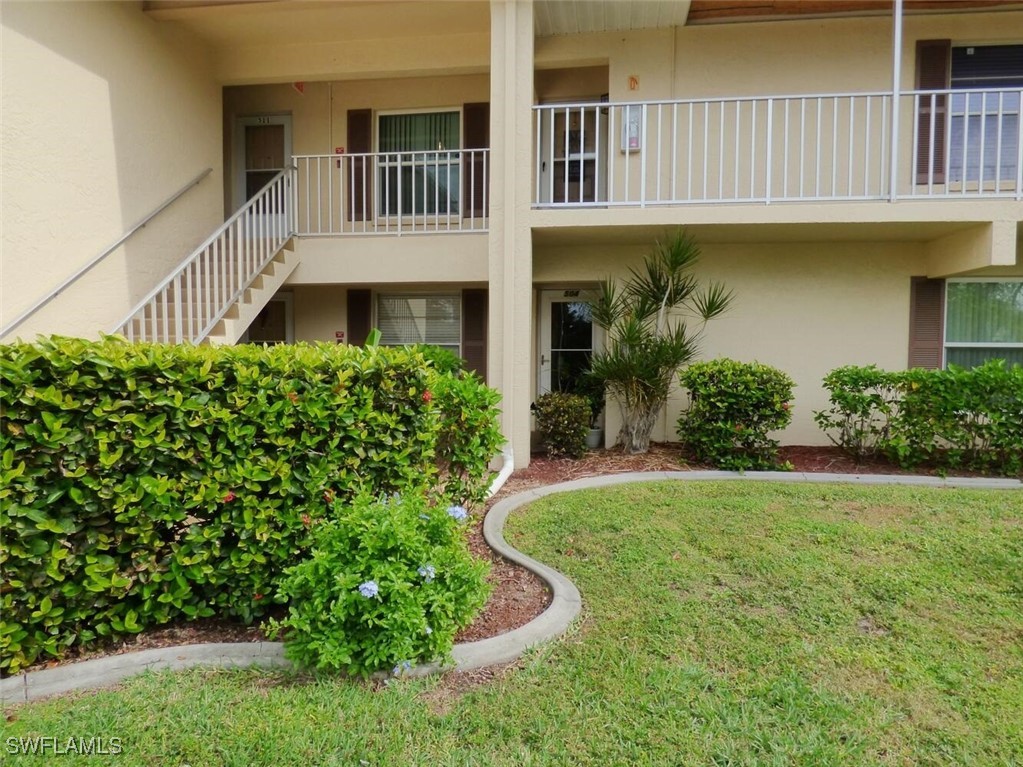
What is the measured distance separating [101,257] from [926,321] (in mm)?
10265

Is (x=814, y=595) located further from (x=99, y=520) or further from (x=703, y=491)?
(x=99, y=520)

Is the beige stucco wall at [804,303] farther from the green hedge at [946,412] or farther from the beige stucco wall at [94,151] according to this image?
the beige stucco wall at [94,151]

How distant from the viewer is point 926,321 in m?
7.34

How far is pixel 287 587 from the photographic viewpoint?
278cm

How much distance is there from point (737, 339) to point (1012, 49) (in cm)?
495

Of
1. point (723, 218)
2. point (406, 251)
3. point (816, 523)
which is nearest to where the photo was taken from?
point (816, 523)

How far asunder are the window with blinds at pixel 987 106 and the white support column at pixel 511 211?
5.34 metres

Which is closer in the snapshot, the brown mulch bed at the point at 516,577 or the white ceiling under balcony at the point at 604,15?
the brown mulch bed at the point at 516,577

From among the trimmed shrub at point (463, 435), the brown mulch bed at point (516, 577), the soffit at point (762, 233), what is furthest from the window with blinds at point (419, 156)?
the trimmed shrub at point (463, 435)

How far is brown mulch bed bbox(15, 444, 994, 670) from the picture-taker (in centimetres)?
312

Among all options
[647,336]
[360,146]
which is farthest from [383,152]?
[647,336]

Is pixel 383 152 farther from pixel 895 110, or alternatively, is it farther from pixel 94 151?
pixel 895 110

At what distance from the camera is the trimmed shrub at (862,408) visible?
6211 mm

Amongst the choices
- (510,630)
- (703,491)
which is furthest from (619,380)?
(510,630)
